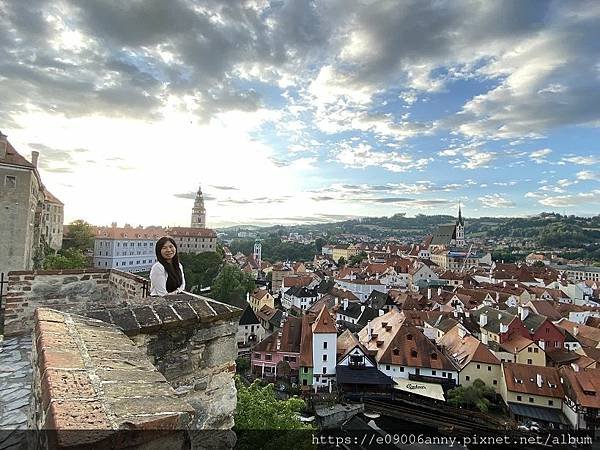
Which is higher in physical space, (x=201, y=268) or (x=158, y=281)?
(x=158, y=281)

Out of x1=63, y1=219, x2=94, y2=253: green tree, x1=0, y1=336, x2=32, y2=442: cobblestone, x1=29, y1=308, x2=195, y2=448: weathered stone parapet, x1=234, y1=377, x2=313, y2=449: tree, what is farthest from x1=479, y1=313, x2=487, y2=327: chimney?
x1=63, y1=219, x2=94, y2=253: green tree

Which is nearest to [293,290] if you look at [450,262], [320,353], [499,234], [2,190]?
[320,353]

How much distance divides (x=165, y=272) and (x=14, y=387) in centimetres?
170

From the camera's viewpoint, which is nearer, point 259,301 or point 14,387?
point 14,387

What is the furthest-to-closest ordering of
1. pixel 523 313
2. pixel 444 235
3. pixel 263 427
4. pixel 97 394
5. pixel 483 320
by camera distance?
pixel 444 235 → pixel 523 313 → pixel 483 320 → pixel 263 427 → pixel 97 394

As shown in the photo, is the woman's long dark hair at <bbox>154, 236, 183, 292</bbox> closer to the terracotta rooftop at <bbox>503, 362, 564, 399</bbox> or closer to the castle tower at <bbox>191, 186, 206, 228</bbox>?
the terracotta rooftop at <bbox>503, 362, 564, 399</bbox>

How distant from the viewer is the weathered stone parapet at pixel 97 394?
131cm

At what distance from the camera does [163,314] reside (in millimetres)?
2998

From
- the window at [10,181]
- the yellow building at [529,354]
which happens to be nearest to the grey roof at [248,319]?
the window at [10,181]

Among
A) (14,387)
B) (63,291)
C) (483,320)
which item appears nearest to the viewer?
(14,387)

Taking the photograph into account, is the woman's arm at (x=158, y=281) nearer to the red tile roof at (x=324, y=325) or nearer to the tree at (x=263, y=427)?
the tree at (x=263, y=427)

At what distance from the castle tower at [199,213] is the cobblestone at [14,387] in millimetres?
82622

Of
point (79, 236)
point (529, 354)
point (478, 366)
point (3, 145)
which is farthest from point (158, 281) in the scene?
point (79, 236)

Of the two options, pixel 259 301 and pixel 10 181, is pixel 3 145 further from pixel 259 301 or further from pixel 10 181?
pixel 259 301
